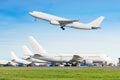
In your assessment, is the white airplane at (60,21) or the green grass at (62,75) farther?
the white airplane at (60,21)

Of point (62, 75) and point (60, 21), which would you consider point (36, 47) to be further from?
point (62, 75)

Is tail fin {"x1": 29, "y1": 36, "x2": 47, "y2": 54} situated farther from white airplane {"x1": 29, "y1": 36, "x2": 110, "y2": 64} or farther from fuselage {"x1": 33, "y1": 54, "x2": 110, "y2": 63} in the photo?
fuselage {"x1": 33, "y1": 54, "x2": 110, "y2": 63}

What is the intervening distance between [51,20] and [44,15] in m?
4.45

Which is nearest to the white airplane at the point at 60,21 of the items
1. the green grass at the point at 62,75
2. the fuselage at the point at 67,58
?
the fuselage at the point at 67,58

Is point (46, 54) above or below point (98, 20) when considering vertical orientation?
below

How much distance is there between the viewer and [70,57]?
148 meters

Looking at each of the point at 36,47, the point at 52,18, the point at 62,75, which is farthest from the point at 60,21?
the point at 62,75

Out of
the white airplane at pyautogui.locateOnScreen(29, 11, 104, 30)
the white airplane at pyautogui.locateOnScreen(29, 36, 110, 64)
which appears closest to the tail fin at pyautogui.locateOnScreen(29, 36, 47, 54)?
the white airplane at pyautogui.locateOnScreen(29, 36, 110, 64)

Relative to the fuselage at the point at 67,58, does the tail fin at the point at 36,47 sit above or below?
above

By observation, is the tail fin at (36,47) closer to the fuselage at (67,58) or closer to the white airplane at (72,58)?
the white airplane at (72,58)

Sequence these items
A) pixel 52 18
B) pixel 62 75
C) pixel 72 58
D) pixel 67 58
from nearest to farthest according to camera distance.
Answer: pixel 62 75 < pixel 52 18 < pixel 72 58 < pixel 67 58

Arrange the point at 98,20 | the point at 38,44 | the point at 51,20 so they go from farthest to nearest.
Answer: the point at 38,44, the point at 98,20, the point at 51,20

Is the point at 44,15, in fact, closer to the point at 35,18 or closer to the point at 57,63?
the point at 35,18

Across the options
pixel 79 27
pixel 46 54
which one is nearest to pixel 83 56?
pixel 46 54
